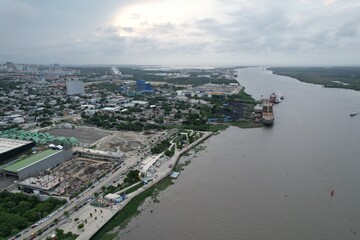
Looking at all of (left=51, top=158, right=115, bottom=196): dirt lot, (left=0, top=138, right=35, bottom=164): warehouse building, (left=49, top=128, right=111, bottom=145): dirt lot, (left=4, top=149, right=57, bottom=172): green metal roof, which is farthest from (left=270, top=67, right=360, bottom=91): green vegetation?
(left=0, top=138, right=35, bottom=164): warehouse building

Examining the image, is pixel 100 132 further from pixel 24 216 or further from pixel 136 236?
pixel 136 236

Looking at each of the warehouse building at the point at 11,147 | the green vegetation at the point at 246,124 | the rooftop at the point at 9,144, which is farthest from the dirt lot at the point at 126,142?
the green vegetation at the point at 246,124

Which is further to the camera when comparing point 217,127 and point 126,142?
point 217,127

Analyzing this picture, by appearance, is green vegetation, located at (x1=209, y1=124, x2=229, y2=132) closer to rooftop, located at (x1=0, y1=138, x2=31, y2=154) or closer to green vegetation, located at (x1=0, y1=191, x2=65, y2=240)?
rooftop, located at (x1=0, y1=138, x2=31, y2=154)

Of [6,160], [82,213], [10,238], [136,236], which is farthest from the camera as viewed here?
[6,160]

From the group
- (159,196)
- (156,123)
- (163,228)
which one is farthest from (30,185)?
(156,123)

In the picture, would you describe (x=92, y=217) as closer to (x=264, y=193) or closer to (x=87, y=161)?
(x=87, y=161)

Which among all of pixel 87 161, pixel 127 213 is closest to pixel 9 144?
pixel 87 161
